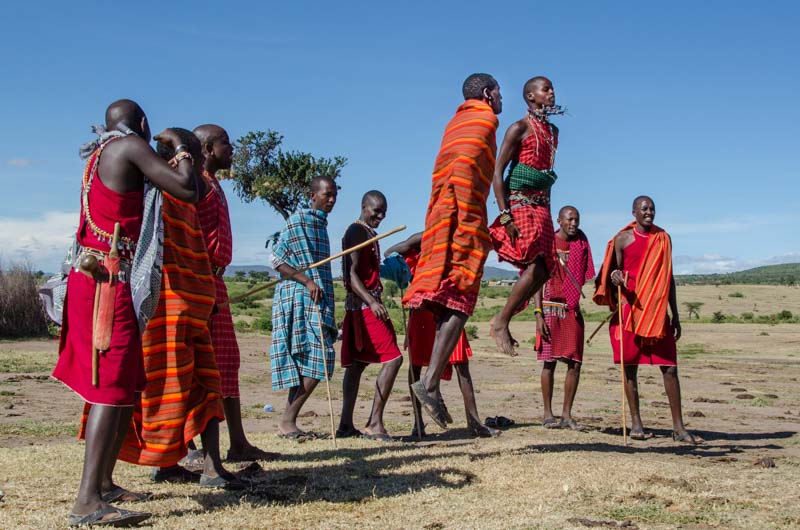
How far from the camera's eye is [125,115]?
5.19 m

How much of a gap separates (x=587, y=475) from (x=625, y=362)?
3584mm

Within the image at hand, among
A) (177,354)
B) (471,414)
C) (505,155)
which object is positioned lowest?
(471,414)

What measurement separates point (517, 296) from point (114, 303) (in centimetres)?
337

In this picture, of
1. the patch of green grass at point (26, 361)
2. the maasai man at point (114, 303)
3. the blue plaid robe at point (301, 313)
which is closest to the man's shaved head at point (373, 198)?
the blue plaid robe at point (301, 313)

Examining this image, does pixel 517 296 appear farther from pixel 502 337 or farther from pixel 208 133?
pixel 208 133

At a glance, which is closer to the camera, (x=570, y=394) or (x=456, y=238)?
(x=456, y=238)

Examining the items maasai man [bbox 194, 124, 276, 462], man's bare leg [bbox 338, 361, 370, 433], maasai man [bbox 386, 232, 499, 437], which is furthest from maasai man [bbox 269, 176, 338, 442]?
maasai man [bbox 194, 124, 276, 462]

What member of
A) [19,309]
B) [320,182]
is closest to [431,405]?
[320,182]

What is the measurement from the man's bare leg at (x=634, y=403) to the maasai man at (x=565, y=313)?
0.55m

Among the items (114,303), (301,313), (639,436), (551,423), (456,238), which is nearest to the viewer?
(114,303)

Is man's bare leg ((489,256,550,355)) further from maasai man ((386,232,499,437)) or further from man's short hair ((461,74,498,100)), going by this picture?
maasai man ((386,232,499,437))

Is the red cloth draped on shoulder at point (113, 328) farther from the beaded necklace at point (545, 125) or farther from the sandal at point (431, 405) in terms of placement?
the beaded necklace at point (545, 125)

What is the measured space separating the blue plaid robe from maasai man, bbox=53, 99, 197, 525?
3.33 metres

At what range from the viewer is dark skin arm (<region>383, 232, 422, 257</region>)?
898 cm
